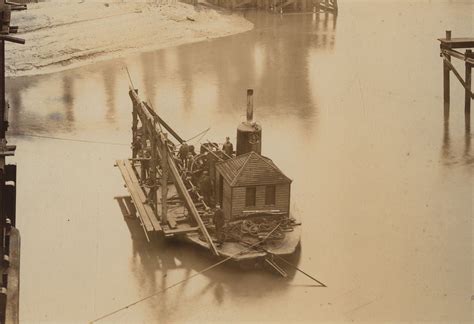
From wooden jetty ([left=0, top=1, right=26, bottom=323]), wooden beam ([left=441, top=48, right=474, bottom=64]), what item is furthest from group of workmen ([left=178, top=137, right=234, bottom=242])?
wooden beam ([left=441, top=48, right=474, bottom=64])

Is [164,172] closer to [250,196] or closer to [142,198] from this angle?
[250,196]

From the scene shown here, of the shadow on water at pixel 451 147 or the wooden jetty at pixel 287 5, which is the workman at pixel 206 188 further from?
the wooden jetty at pixel 287 5

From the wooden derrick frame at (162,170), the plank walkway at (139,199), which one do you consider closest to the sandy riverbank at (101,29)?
the plank walkway at (139,199)

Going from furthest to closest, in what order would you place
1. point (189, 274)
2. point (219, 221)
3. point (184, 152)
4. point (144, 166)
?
point (144, 166) < point (184, 152) < point (219, 221) < point (189, 274)

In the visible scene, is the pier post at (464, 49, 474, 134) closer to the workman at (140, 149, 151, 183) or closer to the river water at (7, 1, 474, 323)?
the river water at (7, 1, 474, 323)

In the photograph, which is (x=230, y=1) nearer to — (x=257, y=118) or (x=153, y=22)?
(x=153, y=22)

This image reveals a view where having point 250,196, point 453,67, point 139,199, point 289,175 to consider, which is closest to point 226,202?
point 250,196
